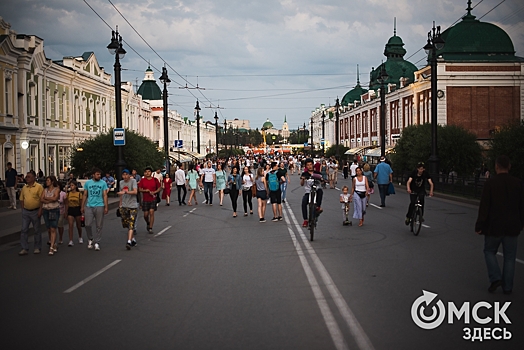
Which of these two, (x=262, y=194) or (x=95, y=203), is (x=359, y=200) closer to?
(x=262, y=194)

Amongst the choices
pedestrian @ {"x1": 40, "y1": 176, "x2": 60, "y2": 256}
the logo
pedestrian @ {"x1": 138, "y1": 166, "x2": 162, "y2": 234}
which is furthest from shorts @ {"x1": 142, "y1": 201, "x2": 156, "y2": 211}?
the logo

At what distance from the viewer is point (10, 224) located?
716 inches

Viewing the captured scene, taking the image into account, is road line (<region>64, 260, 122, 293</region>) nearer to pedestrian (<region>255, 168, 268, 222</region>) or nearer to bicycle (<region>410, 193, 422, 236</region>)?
bicycle (<region>410, 193, 422, 236</region>)

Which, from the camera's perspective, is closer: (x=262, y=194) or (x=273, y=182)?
(x=273, y=182)

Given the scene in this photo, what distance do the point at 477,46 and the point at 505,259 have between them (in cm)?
5438

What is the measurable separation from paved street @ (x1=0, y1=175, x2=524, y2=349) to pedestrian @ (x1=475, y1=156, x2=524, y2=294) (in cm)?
32

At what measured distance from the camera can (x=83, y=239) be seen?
15.7 m

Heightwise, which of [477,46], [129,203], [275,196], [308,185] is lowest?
[275,196]

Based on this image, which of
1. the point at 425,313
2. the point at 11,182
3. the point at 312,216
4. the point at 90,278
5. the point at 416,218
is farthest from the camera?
the point at 11,182

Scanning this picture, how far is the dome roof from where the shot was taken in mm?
58125

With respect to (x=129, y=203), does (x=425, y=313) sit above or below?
below

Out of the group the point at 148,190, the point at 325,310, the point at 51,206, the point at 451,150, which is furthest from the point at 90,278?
the point at 451,150

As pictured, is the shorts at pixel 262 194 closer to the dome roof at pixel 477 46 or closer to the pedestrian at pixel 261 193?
the pedestrian at pixel 261 193

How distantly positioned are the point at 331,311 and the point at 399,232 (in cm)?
860
